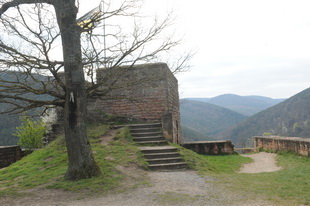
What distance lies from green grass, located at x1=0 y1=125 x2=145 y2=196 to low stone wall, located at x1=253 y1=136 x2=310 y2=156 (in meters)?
6.96

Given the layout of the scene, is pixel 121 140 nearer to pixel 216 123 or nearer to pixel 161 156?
pixel 161 156

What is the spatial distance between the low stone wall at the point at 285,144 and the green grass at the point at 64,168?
274 inches

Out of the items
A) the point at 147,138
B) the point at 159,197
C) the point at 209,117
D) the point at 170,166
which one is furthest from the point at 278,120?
the point at 209,117

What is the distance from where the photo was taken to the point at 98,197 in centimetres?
525

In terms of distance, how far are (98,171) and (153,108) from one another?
632 cm

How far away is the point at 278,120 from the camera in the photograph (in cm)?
8638

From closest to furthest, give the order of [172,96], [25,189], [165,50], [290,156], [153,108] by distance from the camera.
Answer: [25,189], [165,50], [290,156], [153,108], [172,96]

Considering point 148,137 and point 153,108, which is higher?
point 153,108

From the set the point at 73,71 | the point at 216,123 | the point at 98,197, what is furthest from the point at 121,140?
the point at 216,123

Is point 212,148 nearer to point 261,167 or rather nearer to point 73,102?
point 261,167

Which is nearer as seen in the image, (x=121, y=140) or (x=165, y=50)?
(x=165, y=50)

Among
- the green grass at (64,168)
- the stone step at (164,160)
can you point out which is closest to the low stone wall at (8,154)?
the green grass at (64,168)

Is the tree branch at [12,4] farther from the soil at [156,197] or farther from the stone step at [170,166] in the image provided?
the stone step at [170,166]

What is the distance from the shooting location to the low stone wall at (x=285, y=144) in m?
11.2
